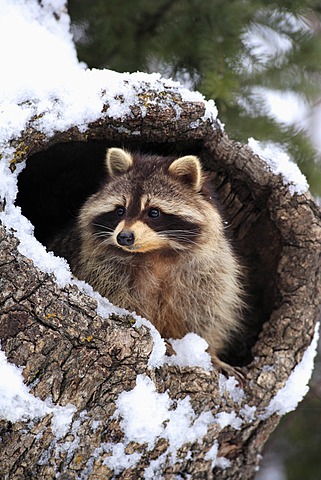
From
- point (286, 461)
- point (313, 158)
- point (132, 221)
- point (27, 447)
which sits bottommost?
point (286, 461)

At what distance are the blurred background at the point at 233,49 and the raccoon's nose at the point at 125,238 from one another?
95cm

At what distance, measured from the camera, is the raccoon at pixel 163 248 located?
2963 millimetres

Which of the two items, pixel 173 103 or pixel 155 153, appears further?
pixel 155 153

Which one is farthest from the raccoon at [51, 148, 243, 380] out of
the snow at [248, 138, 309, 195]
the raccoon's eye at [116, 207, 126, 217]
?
the snow at [248, 138, 309, 195]

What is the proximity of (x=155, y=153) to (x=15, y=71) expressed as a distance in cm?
114

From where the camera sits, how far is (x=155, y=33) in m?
3.46

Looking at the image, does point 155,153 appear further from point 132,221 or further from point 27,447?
point 27,447

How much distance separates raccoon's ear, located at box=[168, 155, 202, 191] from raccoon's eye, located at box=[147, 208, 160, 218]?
0.23 metres

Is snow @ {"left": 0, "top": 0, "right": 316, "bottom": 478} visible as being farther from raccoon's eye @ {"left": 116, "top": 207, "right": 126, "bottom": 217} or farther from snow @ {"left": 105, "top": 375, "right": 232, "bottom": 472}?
raccoon's eye @ {"left": 116, "top": 207, "right": 126, "bottom": 217}

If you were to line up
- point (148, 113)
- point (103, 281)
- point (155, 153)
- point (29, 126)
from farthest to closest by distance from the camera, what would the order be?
point (155, 153), point (103, 281), point (148, 113), point (29, 126)

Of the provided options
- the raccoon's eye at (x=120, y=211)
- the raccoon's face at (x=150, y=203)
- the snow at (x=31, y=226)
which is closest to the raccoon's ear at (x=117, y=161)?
the raccoon's face at (x=150, y=203)

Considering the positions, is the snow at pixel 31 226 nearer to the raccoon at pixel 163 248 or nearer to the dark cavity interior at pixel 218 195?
the raccoon at pixel 163 248

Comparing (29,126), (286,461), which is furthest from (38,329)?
(286,461)

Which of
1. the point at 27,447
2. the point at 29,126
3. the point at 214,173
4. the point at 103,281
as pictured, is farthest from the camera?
the point at 214,173
